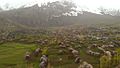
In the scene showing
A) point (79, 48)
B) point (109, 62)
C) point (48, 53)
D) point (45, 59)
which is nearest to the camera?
point (109, 62)

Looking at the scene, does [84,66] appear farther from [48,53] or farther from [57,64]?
[48,53]

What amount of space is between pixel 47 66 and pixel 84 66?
49.7 feet

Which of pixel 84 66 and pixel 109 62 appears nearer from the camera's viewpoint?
pixel 84 66

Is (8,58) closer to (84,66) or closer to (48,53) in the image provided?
(48,53)

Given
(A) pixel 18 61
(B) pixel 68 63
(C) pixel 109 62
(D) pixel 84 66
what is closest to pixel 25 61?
(A) pixel 18 61

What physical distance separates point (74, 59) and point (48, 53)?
53.0 feet

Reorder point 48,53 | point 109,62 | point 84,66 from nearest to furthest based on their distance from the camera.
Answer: point 84,66 → point 109,62 → point 48,53

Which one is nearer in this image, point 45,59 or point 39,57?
point 45,59

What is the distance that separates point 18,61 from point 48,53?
18.2 meters

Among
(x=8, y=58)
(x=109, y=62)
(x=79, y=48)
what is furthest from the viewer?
(x=79, y=48)

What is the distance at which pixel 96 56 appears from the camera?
10894 cm

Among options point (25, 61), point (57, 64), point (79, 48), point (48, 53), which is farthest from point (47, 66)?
point (79, 48)

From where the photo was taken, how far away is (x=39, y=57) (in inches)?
4237

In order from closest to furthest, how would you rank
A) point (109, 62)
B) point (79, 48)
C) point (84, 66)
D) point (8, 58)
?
point (84, 66)
point (109, 62)
point (8, 58)
point (79, 48)
